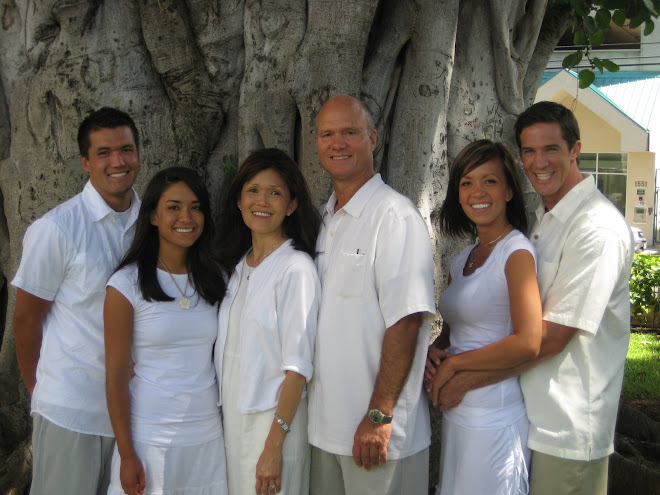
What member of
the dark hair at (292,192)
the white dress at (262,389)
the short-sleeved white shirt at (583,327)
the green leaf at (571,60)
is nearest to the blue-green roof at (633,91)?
the green leaf at (571,60)

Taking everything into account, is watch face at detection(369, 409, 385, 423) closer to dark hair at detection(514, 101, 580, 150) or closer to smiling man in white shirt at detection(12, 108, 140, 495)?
smiling man in white shirt at detection(12, 108, 140, 495)

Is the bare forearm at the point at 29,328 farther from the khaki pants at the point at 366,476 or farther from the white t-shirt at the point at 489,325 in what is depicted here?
the white t-shirt at the point at 489,325

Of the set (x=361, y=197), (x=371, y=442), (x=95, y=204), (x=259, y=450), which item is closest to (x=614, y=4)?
(x=361, y=197)

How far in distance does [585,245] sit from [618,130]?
57.4 feet

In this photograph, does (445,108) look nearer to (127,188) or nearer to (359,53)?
(359,53)

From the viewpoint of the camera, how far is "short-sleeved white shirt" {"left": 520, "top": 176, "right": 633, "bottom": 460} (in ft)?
8.70

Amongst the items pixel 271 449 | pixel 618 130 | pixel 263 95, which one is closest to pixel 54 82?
pixel 263 95

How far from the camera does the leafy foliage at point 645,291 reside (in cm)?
978

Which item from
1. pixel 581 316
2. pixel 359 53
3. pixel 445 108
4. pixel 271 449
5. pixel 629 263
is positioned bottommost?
pixel 271 449

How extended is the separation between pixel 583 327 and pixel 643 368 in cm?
595

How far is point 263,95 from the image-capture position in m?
3.94

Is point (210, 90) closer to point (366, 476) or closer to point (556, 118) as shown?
point (556, 118)

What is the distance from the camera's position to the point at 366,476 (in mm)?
2715

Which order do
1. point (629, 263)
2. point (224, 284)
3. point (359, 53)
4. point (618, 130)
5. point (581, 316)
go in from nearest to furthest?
point (581, 316) < point (629, 263) < point (224, 284) < point (359, 53) < point (618, 130)
